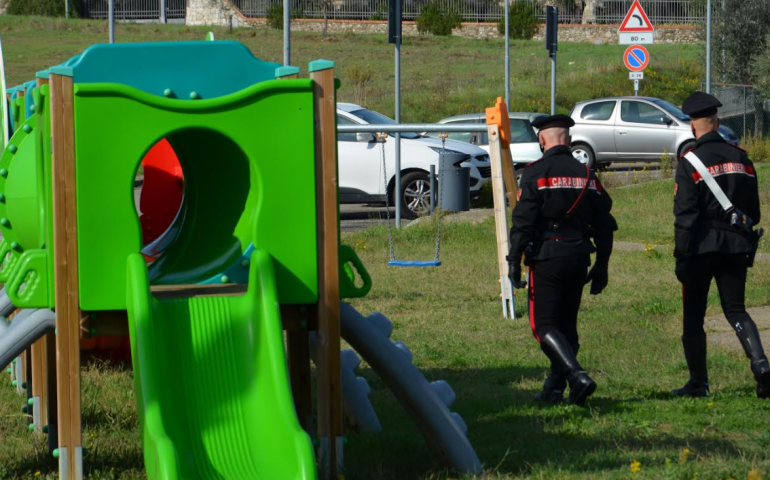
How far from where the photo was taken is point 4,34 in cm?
5112

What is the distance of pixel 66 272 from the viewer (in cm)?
466

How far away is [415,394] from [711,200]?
242 cm

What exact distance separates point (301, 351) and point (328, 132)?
1.23 metres

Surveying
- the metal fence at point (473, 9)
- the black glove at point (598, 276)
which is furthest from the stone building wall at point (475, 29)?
the black glove at point (598, 276)

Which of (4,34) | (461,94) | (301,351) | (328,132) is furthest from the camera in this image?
(4,34)

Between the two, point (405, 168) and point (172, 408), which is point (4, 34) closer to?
point (405, 168)

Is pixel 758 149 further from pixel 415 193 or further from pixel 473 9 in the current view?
pixel 473 9

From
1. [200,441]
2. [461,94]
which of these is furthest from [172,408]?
[461,94]

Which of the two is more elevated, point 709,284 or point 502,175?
point 502,175

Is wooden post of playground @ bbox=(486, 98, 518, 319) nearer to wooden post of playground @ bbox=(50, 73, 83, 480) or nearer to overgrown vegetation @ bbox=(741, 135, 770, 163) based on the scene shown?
wooden post of playground @ bbox=(50, 73, 83, 480)

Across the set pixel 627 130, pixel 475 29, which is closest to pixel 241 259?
pixel 627 130

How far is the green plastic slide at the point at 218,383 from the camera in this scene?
4.39 m

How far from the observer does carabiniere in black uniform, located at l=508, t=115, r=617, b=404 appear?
21.1 feet

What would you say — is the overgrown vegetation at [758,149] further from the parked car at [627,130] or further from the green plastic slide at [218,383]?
the green plastic slide at [218,383]
